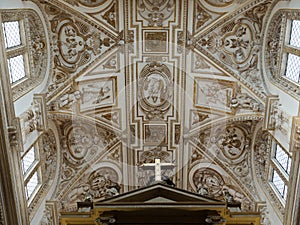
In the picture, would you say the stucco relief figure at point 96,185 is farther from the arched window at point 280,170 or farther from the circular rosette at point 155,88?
the arched window at point 280,170

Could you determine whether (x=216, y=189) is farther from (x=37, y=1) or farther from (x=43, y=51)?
(x=37, y=1)

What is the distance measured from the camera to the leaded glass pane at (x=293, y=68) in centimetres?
1108

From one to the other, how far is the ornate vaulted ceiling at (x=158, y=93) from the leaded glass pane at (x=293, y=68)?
87 centimetres

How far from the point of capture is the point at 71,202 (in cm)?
1328

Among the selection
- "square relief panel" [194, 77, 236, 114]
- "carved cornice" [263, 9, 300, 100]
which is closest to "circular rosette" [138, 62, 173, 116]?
"square relief panel" [194, 77, 236, 114]

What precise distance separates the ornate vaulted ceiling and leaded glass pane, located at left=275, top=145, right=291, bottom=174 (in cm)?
71

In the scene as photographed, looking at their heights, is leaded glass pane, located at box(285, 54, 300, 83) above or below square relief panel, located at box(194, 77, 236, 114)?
above

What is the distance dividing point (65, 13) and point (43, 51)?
4.03ft

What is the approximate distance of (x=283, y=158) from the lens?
464 inches

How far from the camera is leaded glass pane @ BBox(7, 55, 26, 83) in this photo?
10750 mm

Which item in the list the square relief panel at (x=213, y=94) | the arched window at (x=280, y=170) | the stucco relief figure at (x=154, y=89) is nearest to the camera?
the arched window at (x=280, y=170)

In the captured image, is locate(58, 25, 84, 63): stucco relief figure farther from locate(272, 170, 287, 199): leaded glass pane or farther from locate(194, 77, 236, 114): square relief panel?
locate(272, 170, 287, 199): leaded glass pane

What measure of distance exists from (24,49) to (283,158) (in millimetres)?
7303

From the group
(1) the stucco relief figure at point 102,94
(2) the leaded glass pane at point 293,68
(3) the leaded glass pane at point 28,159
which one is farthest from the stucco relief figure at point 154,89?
(3) the leaded glass pane at point 28,159
